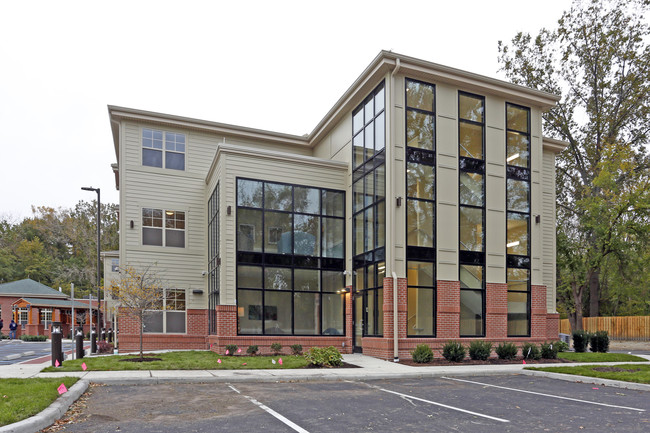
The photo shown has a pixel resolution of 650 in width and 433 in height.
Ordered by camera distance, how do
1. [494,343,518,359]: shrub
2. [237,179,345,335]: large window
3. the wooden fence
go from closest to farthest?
[494,343,518,359]: shrub
[237,179,345,335]: large window
the wooden fence

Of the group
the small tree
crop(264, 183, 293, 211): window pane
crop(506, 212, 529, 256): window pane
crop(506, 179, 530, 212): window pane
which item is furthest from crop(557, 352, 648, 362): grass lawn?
the small tree

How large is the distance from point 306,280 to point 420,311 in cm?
477

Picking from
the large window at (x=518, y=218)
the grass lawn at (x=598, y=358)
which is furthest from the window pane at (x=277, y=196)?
the grass lawn at (x=598, y=358)

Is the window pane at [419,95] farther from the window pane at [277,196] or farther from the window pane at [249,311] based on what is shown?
the window pane at [249,311]

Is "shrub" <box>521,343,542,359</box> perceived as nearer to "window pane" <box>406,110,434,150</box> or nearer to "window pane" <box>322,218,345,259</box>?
"window pane" <box>322,218,345,259</box>

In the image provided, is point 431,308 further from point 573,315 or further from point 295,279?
point 573,315

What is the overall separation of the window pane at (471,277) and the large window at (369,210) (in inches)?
127

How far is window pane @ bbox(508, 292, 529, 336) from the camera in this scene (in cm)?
1891

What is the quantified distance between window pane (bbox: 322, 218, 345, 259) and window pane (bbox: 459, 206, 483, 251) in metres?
4.88

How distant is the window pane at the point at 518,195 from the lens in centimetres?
1966

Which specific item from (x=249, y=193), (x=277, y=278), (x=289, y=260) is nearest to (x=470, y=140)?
(x=289, y=260)

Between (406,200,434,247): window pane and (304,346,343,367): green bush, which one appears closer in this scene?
(304,346,343,367): green bush

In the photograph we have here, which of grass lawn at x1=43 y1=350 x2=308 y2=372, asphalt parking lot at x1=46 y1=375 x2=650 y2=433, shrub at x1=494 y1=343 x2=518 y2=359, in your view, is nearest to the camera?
asphalt parking lot at x1=46 y1=375 x2=650 y2=433

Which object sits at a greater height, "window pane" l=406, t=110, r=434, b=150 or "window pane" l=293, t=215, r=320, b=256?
"window pane" l=406, t=110, r=434, b=150
